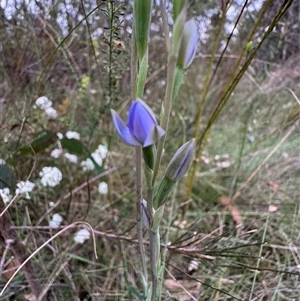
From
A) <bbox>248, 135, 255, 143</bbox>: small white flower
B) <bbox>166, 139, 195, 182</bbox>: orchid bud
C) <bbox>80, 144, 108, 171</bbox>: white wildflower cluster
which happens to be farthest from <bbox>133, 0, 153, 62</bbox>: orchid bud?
<bbox>248, 135, 255, 143</bbox>: small white flower

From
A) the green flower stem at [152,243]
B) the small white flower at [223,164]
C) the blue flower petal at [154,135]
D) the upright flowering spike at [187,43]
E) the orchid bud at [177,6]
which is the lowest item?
the small white flower at [223,164]

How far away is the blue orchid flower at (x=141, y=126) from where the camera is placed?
40 centimetres

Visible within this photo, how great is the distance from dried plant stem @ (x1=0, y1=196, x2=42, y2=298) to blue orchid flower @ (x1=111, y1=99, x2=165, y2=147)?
0.45m

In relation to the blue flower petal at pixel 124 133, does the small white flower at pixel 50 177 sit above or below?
below

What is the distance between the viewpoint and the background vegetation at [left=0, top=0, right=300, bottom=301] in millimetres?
865

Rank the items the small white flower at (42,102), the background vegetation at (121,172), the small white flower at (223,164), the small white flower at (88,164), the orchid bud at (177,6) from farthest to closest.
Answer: the small white flower at (223,164) → the small white flower at (88,164) → the small white flower at (42,102) → the background vegetation at (121,172) → the orchid bud at (177,6)

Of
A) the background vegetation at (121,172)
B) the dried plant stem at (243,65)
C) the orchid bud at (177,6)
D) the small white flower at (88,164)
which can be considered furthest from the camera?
the small white flower at (88,164)

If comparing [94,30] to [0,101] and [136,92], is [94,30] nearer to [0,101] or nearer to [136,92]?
[0,101]

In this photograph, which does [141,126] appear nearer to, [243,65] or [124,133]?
[124,133]

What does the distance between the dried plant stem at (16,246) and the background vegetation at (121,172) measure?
0.02 metres

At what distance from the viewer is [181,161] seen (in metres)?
0.45

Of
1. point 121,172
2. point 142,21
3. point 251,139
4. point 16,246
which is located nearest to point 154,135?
point 142,21

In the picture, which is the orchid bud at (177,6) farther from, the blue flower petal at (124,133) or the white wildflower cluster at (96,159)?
the white wildflower cluster at (96,159)

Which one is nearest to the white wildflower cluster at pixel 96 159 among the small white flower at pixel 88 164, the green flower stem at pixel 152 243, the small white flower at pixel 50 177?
the small white flower at pixel 88 164
